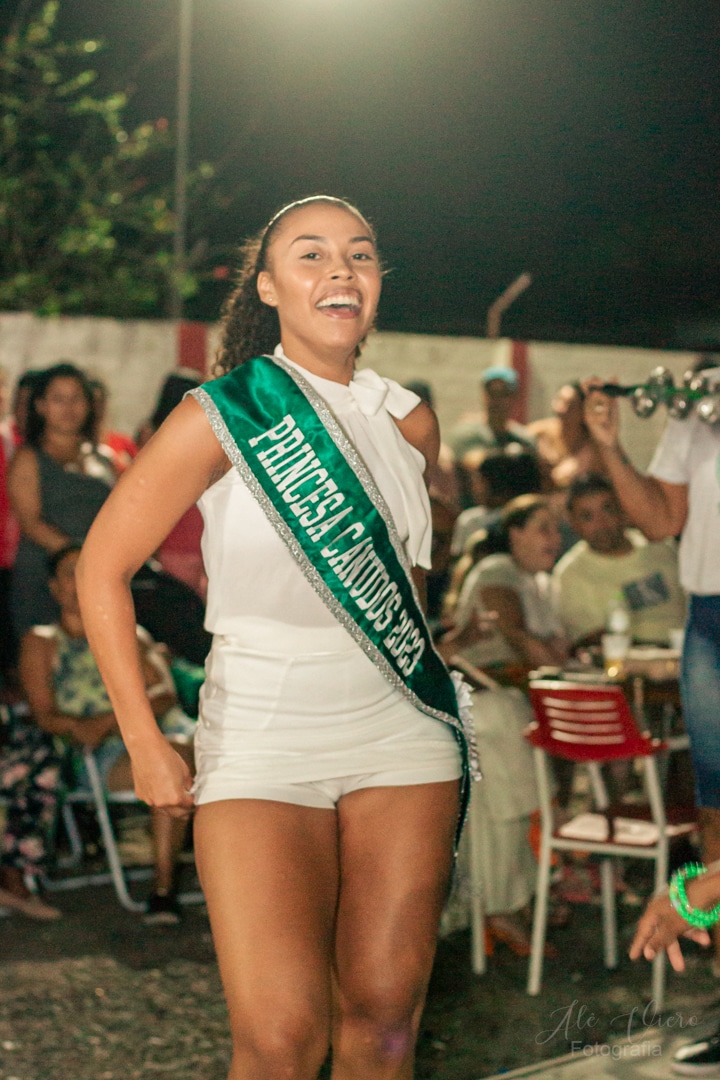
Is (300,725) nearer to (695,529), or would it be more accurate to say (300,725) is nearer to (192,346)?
(695,529)

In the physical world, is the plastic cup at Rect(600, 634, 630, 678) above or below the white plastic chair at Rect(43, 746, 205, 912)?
above

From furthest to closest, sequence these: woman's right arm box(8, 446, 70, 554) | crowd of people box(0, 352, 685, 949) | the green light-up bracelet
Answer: woman's right arm box(8, 446, 70, 554) < crowd of people box(0, 352, 685, 949) < the green light-up bracelet

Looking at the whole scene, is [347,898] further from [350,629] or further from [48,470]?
[48,470]

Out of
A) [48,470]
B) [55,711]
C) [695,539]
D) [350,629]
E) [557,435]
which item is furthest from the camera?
[557,435]

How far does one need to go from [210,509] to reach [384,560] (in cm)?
35

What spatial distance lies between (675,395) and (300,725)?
78.7 inches

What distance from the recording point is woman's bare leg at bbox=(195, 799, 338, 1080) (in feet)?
7.21

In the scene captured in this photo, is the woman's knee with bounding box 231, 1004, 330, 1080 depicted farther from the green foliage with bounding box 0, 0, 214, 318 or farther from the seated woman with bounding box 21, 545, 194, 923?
the green foliage with bounding box 0, 0, 214, 318

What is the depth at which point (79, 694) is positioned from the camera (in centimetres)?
562

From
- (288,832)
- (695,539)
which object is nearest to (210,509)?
(288,832)

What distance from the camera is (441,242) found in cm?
2538

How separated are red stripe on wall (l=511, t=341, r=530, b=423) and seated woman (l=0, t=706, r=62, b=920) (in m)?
8.68

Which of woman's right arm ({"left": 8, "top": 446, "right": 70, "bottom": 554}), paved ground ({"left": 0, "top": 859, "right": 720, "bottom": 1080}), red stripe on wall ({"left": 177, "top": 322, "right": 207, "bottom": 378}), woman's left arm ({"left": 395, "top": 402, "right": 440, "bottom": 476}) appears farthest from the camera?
red stripe on wall ({"left": 177, "top": 322, "right": 207, "bottom": 378})

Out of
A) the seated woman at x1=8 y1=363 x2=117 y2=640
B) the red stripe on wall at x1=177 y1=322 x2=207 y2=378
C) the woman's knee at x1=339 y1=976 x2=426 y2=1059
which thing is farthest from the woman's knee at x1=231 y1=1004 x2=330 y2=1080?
the red stripe on wall at x1=177 y1=322 x2=207 y2=378
